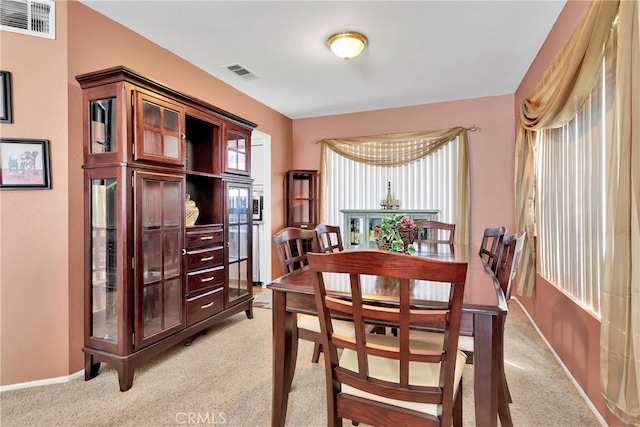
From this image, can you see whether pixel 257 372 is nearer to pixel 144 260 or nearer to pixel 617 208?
pixel 144 260

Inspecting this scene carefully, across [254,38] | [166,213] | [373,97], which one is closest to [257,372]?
[166,213]

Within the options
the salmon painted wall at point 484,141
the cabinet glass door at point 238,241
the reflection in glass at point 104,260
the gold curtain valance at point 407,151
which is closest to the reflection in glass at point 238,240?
the cabinet glass door at point 238,241

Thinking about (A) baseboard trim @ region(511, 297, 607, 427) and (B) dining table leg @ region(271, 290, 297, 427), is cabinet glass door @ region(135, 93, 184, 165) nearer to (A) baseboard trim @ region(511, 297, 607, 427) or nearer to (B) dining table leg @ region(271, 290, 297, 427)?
(B) dining table leg @ region(271, 290, 297, 427)

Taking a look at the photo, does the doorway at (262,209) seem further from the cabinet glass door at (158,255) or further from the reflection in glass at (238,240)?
the cabinet glass door at (158,255)

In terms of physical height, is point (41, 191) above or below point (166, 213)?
above

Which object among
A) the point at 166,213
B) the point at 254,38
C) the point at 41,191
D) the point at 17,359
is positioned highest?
the point at 254,38

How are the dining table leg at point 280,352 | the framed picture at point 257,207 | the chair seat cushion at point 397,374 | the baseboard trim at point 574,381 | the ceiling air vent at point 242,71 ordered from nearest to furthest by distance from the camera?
the chair seat cushion at point 397,374, the dining table leg at point 280,352, the baseboard trim at point 574,381, the ceiling air vent at point 242,71, the framed picture at point 257,207

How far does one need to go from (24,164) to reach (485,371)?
9.12 feet

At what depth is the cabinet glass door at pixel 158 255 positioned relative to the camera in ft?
6.97

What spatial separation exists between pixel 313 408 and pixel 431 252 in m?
1.46

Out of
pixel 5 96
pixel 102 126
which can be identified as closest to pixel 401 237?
pixel 102 126

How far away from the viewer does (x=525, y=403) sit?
1.85m

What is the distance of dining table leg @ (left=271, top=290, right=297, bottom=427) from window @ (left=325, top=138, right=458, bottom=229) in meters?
3.24

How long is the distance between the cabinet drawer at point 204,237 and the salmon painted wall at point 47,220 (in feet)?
2.37
